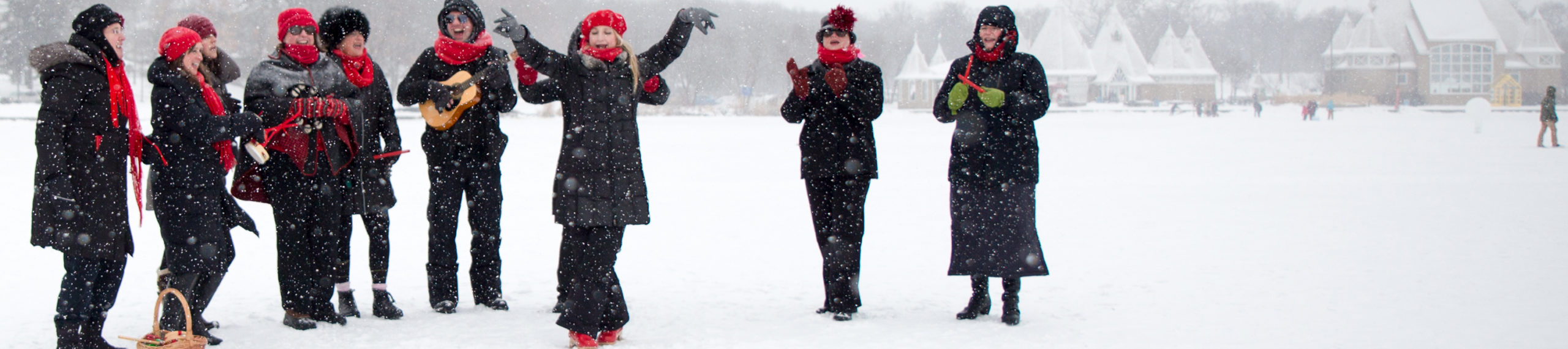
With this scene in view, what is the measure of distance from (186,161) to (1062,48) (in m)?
64.6

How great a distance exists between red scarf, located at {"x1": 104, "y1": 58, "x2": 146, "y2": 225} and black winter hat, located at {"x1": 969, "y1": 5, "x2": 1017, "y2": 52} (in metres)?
3.15

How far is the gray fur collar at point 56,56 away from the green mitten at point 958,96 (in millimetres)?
3208

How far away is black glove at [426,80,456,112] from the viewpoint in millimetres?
4816

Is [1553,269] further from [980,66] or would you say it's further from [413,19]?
[413,19]

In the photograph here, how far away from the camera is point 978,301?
5160 mm

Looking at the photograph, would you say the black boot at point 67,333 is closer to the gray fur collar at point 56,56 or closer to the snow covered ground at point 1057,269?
the snow covered ground at point 1057,269

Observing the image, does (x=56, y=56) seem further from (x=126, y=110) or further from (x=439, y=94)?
(x=439, y=94)

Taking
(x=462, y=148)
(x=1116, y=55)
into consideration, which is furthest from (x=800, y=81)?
(x=1116, y=55)

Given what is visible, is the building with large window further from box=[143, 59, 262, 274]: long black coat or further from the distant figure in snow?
box=[143, 59, 262, 274]: long black coat

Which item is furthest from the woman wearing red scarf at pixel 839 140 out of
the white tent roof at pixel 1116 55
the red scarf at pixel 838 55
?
the white tent roof at pixel 1116 55

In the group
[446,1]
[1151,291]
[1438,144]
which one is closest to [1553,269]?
[1151,291]

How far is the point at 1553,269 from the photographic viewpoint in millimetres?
6520

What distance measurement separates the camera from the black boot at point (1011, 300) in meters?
5.02

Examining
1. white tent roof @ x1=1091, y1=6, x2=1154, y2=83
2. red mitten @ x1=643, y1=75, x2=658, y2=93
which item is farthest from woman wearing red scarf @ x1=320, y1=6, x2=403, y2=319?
white tent roof @ x1=1091, y1=6, x2=1154, y2=83
